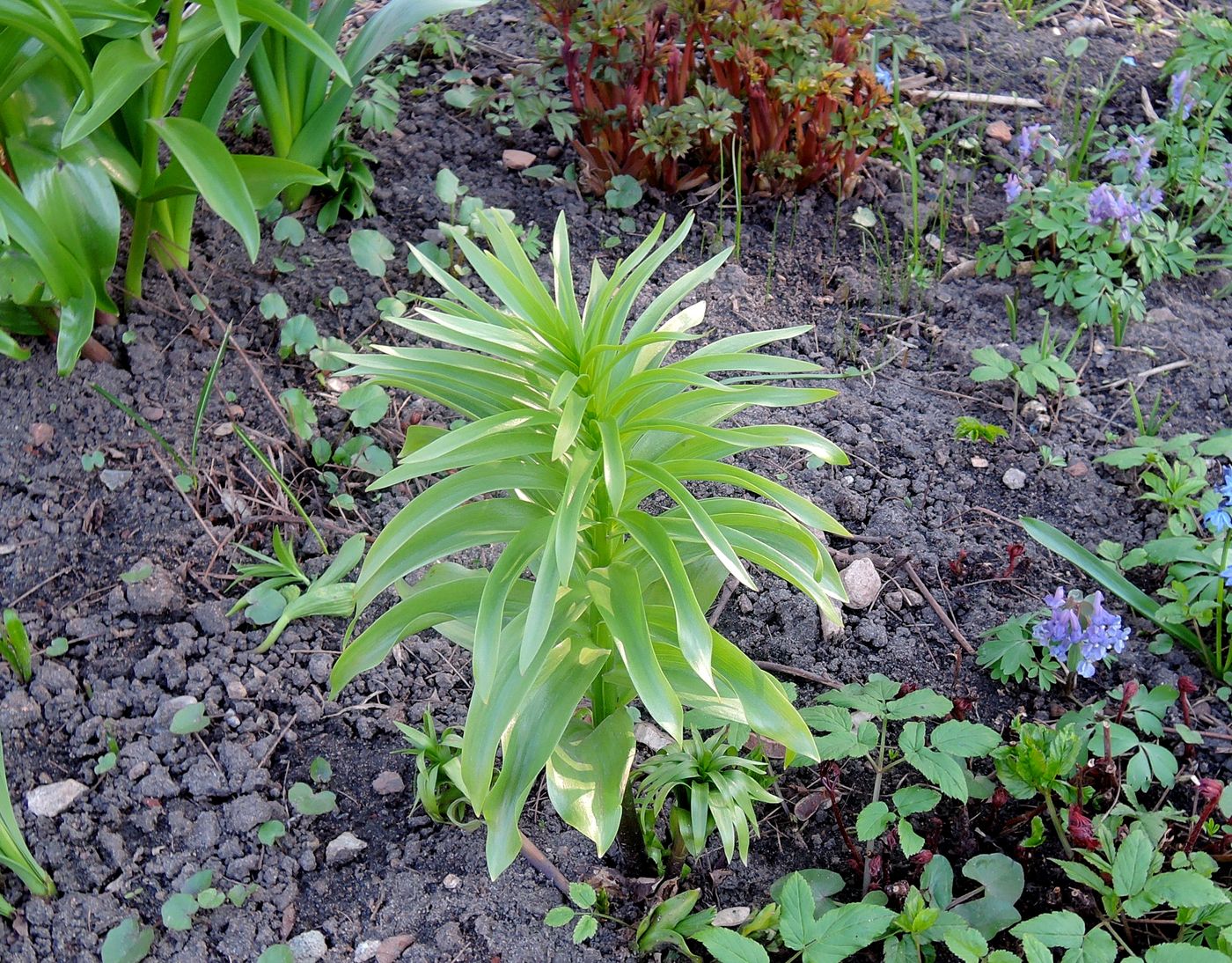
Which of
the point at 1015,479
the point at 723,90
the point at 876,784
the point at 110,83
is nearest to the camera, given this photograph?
the point at 876,784

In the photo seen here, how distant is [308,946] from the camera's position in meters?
1.87

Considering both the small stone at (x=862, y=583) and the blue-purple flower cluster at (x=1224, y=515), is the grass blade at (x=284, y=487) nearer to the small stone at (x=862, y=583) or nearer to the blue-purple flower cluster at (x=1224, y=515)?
the small stone at (x=862, y=583)

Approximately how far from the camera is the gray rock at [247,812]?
2012mm

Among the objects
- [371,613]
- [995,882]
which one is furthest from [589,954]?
[371,613]

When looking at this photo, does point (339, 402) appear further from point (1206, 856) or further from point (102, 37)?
point (1206, 856)

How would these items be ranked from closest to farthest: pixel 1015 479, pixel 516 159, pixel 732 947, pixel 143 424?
pixel 732 947 < pixel 143 424 < pixel 1015 479 < pixel 516 159

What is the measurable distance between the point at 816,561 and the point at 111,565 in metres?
1.71

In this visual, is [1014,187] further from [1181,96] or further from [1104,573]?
[1104,573]

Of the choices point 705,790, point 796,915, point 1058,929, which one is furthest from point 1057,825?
point 705,790

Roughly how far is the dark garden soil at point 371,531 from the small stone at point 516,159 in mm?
47

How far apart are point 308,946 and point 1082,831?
140cm

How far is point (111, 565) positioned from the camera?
2.43m

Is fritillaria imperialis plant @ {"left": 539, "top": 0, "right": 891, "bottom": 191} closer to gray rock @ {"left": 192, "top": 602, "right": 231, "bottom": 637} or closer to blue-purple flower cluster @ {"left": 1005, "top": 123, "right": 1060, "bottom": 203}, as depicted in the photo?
blue-purple flower cluster @ {"left": 1005, "top": 123, "right": 1060, "bottom": 203}

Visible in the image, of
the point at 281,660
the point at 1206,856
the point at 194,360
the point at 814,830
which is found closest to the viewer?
the point at 1206,856
